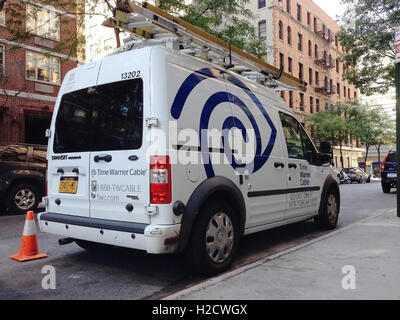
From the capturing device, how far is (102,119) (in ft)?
14.0

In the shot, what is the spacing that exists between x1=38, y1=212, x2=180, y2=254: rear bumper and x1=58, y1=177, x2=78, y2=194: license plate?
0.30 meters

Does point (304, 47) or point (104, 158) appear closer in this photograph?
point (104, 158)

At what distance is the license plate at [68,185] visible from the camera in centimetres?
447

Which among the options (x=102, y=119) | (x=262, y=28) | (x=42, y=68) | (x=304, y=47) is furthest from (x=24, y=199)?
(x=304, y=47)

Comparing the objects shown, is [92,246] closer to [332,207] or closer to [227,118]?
[227,118]

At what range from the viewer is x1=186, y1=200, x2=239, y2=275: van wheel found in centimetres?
396

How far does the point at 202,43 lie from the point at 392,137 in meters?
49.4

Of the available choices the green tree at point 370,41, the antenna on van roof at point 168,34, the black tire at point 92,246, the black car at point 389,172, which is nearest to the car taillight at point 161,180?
the antenna on van roof at point 168,34

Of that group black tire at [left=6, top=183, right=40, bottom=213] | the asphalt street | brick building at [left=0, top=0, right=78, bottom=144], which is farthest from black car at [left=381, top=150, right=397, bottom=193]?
brick building at [left=0, top=0, right=78, bottom=144]

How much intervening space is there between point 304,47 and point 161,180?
39190mm

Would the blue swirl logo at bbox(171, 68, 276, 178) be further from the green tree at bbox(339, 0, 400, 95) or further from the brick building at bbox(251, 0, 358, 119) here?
the brick building at bbox(251, 0, 358, 119)

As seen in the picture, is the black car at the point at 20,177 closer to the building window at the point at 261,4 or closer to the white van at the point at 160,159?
the white van at the point at 160,159
